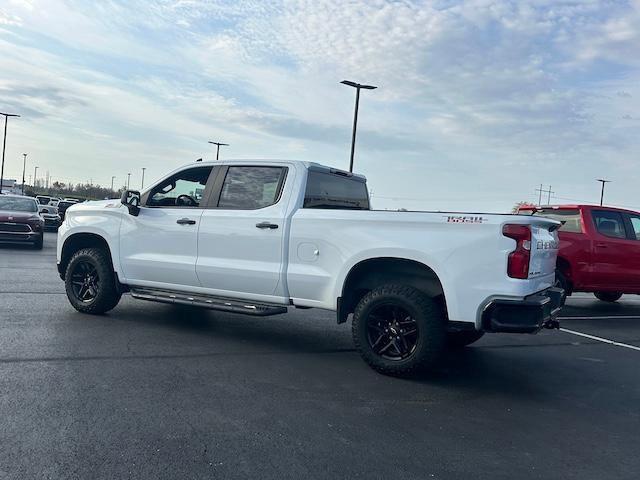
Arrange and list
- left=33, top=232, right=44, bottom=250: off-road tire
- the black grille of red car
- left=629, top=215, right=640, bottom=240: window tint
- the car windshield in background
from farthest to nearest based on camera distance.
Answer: the car windshield in background → left=33, top=232, right=44, bottom=250: off-road tire → the black grille of red car → left=629, top=215, right=640, bottom=240: window tint

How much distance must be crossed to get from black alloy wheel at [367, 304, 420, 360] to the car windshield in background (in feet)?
49.3

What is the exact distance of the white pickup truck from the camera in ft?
16.9

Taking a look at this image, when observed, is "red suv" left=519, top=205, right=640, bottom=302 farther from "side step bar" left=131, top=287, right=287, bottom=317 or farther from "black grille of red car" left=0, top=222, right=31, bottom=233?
"black grille of red car" left=0, top=222, right=31, bottom=233

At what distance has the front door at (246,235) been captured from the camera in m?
6.25

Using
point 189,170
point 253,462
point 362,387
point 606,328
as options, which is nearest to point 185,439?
point 253,462

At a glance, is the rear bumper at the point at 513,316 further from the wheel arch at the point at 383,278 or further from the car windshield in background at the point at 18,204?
the car windshield in background at the point at 18,204

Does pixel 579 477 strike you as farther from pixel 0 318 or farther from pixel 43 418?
pixel 0 318

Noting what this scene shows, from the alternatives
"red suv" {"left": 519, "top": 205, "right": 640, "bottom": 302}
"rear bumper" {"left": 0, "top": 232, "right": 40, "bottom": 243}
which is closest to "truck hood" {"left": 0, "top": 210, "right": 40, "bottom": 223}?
"rear bumper" {"left": 0, "top": 232, "right": 40, "bottom": 243}

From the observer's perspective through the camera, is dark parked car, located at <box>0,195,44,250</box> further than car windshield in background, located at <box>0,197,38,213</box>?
No

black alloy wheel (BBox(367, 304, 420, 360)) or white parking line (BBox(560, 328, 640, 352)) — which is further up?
black alloy wheel (BBox(367, 304, 420, 360))

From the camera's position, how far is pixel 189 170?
728 centimetres

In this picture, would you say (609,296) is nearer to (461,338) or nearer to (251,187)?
(461,338)

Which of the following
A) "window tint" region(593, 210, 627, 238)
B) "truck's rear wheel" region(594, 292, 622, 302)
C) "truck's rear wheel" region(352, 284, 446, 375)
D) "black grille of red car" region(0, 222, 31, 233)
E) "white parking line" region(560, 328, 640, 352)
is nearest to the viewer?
"truck's rear wheel" region(352, 284, 446, 375)

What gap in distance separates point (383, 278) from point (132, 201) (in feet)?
11.0
